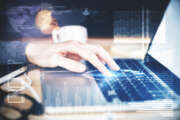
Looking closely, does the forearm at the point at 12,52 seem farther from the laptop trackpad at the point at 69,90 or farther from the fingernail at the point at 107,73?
the fingernail at the point at 107,73

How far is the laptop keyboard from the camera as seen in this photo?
566mm

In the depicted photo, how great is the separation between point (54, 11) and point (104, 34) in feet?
0.67

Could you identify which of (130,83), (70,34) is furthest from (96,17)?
(130,83)

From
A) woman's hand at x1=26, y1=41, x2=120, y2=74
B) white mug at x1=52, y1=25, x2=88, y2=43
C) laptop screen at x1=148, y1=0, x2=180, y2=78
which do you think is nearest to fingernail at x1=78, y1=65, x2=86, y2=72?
woman's hand at x1=26, y1=41, x2=120, y2=74

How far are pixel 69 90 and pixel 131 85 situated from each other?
189 millimetres

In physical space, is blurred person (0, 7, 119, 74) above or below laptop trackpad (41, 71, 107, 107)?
above

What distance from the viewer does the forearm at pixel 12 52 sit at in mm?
634

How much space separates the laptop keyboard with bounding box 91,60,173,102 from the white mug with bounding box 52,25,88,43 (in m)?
0.15

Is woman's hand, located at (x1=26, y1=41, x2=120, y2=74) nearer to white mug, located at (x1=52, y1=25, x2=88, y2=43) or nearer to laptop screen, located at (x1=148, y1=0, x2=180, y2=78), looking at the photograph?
white mug, located at (x1=52, y1=25, x2=88, y2=43)

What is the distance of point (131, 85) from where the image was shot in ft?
1.98

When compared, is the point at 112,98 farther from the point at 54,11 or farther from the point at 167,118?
the point at 54,11

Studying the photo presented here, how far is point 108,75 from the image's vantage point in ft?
2.11

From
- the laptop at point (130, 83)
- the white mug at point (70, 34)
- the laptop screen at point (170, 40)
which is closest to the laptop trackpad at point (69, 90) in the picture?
the laptop at point (130, 83)

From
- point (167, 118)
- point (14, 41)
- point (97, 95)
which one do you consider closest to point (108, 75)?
point (97, 95)
